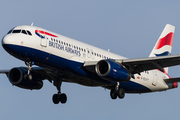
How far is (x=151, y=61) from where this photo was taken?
35.5 meters

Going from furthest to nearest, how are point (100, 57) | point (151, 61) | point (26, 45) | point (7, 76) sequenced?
point (7, 76) → point (100, 57) → point (151, 61) → point (26, 45)

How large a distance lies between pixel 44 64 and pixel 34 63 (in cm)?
91

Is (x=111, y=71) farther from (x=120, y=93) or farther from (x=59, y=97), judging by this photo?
(x=59, y=97)

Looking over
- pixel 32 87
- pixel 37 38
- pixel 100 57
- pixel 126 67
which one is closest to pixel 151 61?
pixel 126 67

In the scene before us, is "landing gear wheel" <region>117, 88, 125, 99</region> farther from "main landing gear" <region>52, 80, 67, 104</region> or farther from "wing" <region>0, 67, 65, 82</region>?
"wing" <region>0, 67, 65, 82</region>

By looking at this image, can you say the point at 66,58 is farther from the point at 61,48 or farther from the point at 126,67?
the point at 126,67

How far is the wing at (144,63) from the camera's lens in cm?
3497

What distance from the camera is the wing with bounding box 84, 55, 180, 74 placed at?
115 feet

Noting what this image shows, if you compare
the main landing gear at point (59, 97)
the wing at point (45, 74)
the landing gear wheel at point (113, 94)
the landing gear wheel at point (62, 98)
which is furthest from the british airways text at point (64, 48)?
the landing gear wheel at point (62, 98)

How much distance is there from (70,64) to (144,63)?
734 cm

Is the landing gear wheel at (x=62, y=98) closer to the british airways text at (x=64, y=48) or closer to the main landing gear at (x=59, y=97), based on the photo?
the main landing gear at (x=59, y=97)

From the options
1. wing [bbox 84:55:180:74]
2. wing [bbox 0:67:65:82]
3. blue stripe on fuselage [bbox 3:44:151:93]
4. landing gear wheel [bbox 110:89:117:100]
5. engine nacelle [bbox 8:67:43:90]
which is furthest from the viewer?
engine nacelle [bbox 8:67:43:90]

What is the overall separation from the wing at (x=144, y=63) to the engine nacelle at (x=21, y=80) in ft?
24.1

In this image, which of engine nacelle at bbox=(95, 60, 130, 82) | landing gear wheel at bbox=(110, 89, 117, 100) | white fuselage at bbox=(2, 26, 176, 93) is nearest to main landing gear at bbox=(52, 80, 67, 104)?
landing gear wheel at bbox=(110, 89, 117, 100)
